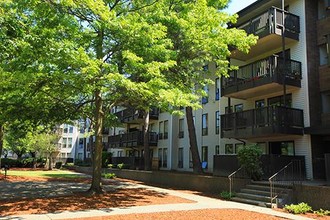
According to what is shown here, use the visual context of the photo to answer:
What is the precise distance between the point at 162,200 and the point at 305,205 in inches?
241

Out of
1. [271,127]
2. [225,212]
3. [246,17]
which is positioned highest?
[246,17]

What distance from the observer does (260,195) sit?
15.5 metres

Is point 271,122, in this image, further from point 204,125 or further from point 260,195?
point 204,125

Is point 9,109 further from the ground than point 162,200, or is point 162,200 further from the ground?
point 9,109

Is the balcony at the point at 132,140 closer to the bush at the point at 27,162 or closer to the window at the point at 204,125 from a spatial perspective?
the window at the point at 204,125

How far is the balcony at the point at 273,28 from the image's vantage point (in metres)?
19.6

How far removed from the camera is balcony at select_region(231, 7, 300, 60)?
64.3 ft

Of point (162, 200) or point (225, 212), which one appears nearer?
point (225, 212)

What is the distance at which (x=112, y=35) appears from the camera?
45.9 feet

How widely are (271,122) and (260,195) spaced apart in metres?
4.72

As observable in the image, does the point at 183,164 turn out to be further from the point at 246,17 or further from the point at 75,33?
the point at 75,33

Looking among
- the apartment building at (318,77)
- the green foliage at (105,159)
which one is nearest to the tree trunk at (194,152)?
the apartment building at (318,77)

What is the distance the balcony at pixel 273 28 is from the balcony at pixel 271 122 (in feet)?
14.7

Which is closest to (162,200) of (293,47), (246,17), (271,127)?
A: (271,127)
